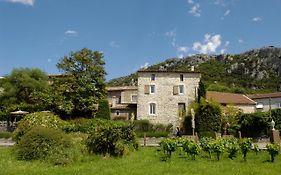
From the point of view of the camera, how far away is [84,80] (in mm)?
50344

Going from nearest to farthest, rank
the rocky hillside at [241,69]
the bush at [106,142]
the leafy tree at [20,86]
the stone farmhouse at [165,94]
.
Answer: the bush at [106,142] < the stone farmhouse at [165,94] < the leafy tree at [20,86] < the rocky hillside at [241,69]

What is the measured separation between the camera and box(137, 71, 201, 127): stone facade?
5562 cm

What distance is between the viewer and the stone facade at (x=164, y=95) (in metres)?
55.6

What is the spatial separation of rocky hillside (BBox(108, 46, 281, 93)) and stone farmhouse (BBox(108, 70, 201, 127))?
166 ft

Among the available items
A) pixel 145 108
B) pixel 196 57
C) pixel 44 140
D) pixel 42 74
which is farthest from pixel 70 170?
pixel 196 57

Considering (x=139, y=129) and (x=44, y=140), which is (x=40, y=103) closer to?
(x=139, y=129)

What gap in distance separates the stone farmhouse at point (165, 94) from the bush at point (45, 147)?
35090 millimetres

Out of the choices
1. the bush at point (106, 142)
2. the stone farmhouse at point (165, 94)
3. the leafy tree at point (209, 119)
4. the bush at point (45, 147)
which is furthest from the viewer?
the stone farmhouse at point (165, 94)

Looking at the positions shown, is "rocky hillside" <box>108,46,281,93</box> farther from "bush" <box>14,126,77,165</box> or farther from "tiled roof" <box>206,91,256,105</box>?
"bush" <box>14,126,77,165</box>

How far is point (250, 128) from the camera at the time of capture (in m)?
45.9

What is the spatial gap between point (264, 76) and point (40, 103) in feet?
294

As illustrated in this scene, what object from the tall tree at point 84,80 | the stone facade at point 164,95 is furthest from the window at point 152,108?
the tall tree at point 84,80

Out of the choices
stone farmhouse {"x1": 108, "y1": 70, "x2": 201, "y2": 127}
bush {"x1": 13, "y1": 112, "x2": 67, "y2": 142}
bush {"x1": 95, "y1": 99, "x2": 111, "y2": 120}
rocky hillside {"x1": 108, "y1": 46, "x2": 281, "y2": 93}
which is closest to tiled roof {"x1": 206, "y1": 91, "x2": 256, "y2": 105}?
stone farmhouse {"x1": 108, "y1": 70, "x2": 201, "y2": 127}

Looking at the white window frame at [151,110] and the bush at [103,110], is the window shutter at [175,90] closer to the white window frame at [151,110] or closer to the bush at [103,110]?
the white window frame at [151,110]
